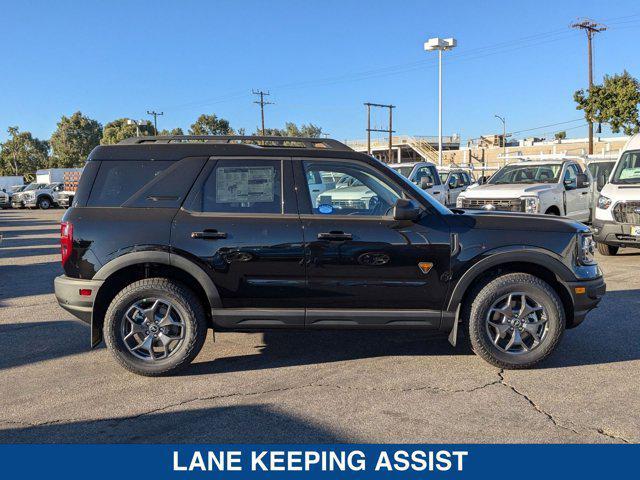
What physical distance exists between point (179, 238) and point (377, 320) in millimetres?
1738

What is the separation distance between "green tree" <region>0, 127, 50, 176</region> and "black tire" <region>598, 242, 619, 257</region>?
7897cm

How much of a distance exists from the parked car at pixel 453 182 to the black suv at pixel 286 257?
12.9 m

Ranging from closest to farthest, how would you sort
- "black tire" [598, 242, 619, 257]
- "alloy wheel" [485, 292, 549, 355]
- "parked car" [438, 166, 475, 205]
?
1. "alloy wheel" [485, 292, 549, 355]
2. "black tire" [598, 242, 619, 257]
3. "parked car" [438, 166, 475, 205]

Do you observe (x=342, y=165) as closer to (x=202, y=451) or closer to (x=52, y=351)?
(x=202, y=451)

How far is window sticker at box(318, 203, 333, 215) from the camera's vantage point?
4.71 meters

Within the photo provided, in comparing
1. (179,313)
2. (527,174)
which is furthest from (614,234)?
(179,313)

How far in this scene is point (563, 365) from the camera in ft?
16.2

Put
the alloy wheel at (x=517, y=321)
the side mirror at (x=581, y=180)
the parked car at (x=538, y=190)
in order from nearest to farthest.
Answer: the alloy wheel at (x=517, y=321) < the parked car at (x=538, y=190) < the side mirror at (x=581, y=180)

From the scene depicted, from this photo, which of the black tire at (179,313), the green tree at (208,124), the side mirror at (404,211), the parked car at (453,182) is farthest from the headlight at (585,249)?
the green tree at (208,124)

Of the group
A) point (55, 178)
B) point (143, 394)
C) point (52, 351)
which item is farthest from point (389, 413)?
point (55, 178)

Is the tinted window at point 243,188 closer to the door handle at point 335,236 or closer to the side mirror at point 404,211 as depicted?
the door handle at point 335,236

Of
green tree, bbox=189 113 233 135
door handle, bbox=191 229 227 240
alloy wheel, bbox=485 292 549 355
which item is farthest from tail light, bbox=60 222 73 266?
green tree, bbox=189 113 233 135

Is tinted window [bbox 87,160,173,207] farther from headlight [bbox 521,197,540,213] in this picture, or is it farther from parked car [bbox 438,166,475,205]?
parked car [bbox 438,166,475,205]

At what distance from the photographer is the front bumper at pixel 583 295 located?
4.76 metres
